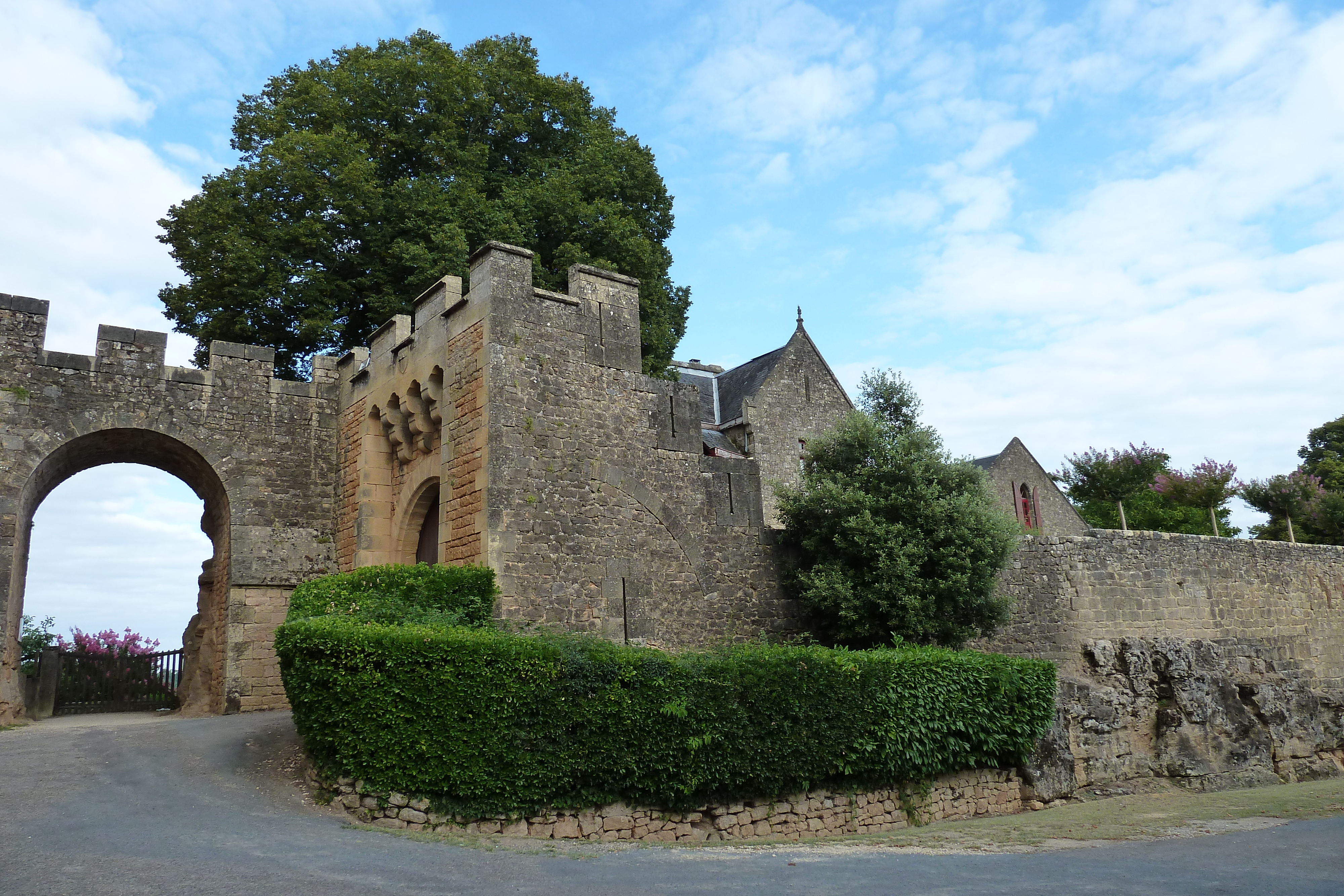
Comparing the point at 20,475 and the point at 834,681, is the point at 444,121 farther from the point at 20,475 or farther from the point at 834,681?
the point at 834,681

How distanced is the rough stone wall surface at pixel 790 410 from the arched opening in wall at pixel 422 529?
10690 mm

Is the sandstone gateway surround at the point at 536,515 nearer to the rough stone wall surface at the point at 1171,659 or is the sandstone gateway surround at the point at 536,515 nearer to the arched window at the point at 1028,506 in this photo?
the rough stone wall surface at the point at 1171,659

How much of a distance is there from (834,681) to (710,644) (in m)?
2.63

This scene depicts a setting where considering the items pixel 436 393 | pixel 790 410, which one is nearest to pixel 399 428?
pixel 436 393

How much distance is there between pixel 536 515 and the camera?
1132 centimetres

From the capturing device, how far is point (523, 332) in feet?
38.5

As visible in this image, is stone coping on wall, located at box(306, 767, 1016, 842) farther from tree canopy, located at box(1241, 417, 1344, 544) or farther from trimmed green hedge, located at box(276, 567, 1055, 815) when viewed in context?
tree canopy, located at box(1241, 417, 1344, 544)

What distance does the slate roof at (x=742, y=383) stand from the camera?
2531cm

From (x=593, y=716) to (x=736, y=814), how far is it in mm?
2008

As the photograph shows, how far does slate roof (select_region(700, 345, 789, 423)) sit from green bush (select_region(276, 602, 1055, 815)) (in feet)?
47.7

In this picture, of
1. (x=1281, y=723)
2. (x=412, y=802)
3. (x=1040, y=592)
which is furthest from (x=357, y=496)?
(x=1281, y=723)

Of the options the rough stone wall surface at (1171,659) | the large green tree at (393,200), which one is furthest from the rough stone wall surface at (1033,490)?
the large green tree at (393,200)

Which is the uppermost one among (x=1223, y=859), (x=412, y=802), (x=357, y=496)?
(x=357, y=496)

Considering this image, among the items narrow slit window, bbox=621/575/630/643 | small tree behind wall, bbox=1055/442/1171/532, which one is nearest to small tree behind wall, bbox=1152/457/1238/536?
small tree behind wall, bbox=1055/442/1171/532
